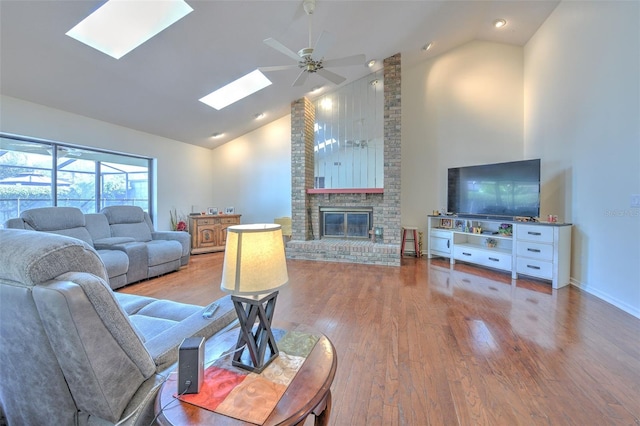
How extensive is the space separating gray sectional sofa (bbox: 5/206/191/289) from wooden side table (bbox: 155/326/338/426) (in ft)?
9.32

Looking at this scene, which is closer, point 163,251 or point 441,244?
point 163,251

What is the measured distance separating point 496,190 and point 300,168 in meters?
3.43

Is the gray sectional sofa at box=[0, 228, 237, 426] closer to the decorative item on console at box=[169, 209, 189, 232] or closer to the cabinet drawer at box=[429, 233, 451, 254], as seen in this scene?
the cabinet drawer at box=[429, 233, 451, 254]

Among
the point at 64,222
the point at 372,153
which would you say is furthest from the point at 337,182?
the point at 64,222

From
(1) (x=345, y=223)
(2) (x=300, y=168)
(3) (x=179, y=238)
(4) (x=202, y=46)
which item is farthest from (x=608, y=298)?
(3) (x=179, y=238)

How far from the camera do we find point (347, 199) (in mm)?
5371

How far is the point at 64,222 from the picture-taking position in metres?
3.40

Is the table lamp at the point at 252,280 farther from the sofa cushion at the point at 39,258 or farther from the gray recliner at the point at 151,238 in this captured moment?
the gray recliner at the point at 151,238

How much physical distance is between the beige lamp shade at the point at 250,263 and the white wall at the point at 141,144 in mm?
4300

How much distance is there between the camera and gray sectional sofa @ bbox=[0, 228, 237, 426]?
28.9 inches

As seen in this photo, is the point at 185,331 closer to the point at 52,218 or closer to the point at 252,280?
the point at 252,280

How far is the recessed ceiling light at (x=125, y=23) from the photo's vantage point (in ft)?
8.99

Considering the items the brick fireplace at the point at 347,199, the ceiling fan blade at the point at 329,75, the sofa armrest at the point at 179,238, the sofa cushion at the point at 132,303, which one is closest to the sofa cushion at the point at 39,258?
the sofa cushion at the point at 132,303

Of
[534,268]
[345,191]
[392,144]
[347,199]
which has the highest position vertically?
[392,144]
